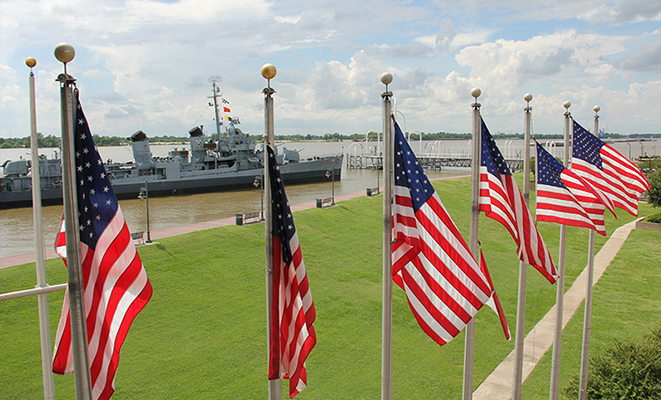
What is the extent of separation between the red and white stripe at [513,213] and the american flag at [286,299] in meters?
3.05

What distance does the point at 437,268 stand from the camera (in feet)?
20.7

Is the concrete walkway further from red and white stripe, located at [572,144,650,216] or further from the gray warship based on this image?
the gray warship

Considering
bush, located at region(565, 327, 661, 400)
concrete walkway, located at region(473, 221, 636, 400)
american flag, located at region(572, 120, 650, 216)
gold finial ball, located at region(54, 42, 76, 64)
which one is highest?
gold finial ball, located at region(54, 42, 76, 64)

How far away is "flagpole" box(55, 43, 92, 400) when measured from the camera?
425 cm

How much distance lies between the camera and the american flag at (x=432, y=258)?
20.6 ft

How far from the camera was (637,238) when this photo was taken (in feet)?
90.2

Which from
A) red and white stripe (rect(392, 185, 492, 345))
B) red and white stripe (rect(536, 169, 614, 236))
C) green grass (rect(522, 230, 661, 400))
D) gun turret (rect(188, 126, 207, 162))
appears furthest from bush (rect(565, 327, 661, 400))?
gun turret (rect(188, 126, 207, 162))

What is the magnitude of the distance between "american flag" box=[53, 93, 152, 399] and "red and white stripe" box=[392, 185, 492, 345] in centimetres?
318

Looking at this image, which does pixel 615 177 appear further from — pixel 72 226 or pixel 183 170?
pixel 183 170

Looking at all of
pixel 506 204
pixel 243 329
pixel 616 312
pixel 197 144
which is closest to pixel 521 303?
pixel 506 204

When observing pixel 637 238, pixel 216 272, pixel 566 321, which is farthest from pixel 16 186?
pixel 637 238

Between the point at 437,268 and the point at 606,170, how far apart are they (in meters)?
6.33

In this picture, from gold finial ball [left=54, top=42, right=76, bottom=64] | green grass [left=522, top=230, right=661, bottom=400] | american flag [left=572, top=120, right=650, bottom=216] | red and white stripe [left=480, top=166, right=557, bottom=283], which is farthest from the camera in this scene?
green grass [left=522, top=230, right=661, bottom=400]

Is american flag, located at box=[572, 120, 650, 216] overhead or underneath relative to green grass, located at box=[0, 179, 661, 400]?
overhead
